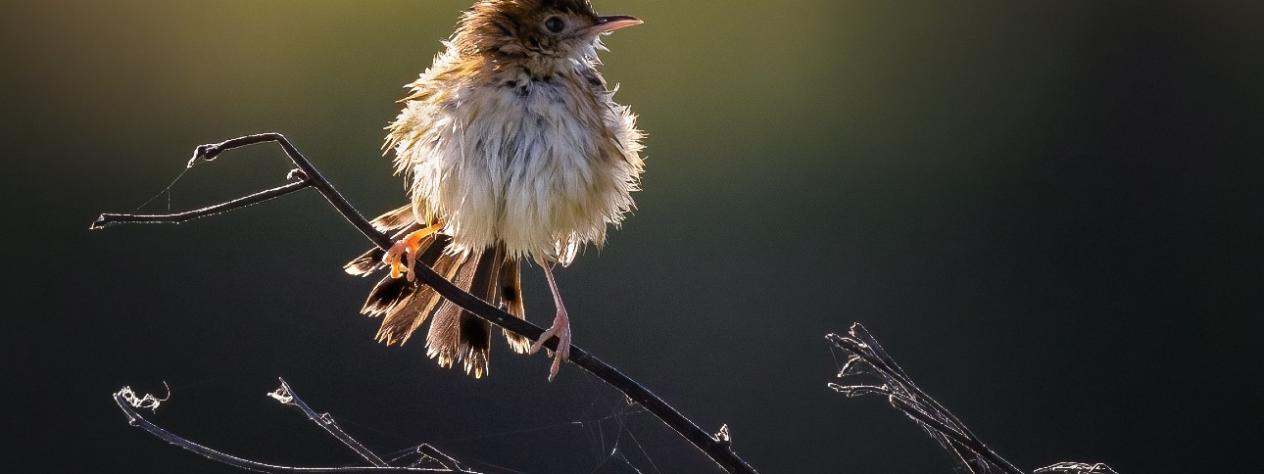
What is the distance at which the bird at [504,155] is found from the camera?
11.0 ft

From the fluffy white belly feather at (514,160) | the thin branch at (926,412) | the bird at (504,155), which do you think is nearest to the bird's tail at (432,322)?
the bird at (504,155)

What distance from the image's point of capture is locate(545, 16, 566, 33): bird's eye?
359 cm

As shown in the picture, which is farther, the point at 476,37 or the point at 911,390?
the point at 476,37

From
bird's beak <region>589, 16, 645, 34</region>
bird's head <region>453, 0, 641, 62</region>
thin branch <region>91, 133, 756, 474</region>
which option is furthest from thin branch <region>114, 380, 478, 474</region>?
bird's beak <region>589, 16, 645, 34</region>

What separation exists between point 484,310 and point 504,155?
4.57ft

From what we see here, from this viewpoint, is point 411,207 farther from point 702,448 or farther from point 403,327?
point 702,448

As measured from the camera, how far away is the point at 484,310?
6.61 ft

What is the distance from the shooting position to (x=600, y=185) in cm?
350

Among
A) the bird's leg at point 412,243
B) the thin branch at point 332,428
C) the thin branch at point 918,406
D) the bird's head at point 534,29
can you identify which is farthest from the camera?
the bird's head at point 534,29

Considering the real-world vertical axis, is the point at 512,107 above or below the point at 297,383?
above

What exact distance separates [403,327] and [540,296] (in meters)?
2.49

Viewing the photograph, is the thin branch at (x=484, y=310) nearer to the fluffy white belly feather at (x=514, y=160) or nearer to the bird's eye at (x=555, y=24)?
the fluffy white belly feather at (x=514, y=160)

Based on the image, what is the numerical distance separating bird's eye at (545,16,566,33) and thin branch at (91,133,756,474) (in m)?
1.61

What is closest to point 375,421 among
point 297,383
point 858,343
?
point 297,383
